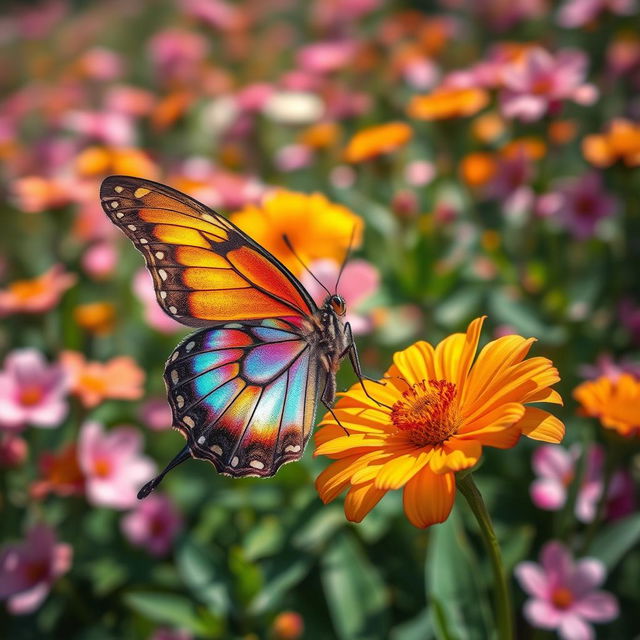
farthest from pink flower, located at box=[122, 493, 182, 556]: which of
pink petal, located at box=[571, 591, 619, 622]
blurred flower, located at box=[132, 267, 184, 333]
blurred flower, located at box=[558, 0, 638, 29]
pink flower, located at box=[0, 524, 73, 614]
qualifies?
blurred flower, located at box=[558, 0, 638, 29]

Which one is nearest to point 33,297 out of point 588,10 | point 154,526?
point 154,526

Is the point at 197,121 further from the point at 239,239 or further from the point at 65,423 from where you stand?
the point at 239,239

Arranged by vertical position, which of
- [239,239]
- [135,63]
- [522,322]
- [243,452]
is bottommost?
[135,63]

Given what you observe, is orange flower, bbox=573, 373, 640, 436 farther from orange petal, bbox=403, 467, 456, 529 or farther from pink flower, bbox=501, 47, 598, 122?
pink flower, bbox=501, 47, 598, 122

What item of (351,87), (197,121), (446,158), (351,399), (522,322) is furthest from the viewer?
(351,87)

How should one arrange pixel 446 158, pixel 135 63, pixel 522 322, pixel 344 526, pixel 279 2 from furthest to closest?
pixel 279 2 → pixel 135 63 → pixel 446 158 → pixel 522 322 → pixel 344 526

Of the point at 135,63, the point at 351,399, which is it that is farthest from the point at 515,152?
the point at 135,63

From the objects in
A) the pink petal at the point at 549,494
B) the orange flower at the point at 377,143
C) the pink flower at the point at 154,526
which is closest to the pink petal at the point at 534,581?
the pink petal at the point at 549,494
